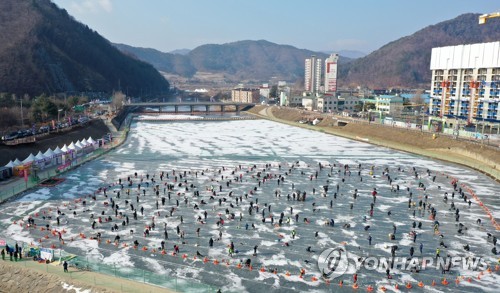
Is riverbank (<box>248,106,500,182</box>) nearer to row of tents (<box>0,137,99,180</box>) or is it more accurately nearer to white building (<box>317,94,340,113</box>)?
white building (<box>317,94,340,113</box>)

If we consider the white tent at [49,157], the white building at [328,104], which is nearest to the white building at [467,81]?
the white building at [328,104]

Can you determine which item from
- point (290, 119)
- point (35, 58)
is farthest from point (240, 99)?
point (35, 58)

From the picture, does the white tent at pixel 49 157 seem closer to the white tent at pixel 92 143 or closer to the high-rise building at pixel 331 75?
the white tent at pixel 92 143

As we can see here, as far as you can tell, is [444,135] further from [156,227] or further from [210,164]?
[156,227]

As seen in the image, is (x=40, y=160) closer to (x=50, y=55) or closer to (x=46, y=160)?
(x=46, y=160)

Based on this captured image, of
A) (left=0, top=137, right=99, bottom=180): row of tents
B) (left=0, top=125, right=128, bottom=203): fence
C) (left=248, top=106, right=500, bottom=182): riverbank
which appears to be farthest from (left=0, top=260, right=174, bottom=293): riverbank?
(left=248, top=106, right=500, bottom=182): riverbank

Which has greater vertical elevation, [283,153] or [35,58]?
[35,58]
